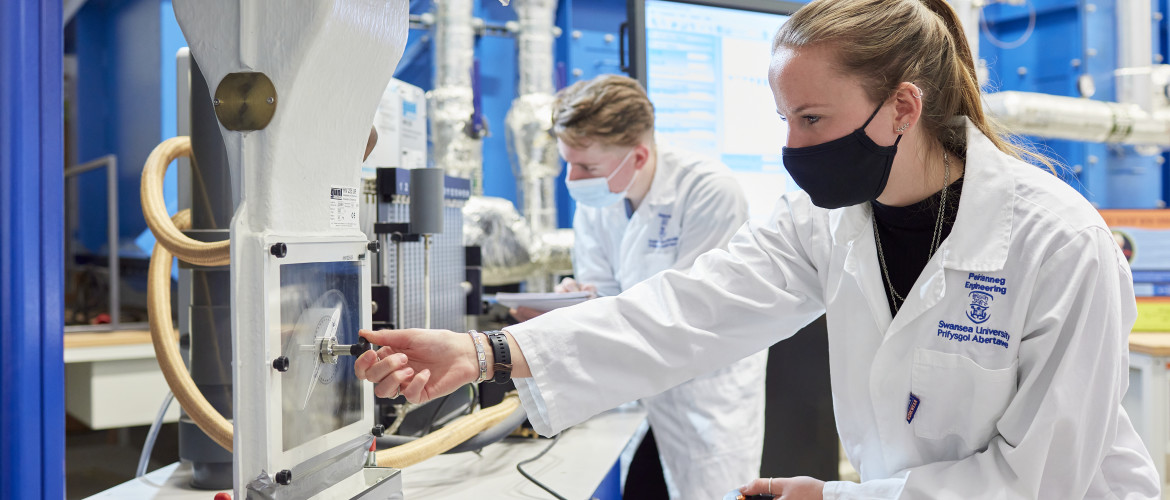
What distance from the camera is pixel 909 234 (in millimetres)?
1028

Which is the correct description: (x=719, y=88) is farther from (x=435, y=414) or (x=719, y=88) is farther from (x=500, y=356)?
(x=500, y=356)

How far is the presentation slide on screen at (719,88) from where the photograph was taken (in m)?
2.28

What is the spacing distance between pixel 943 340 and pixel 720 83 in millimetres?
1560

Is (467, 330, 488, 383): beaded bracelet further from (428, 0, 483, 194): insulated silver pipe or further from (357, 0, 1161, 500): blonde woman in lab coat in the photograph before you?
(428, 0, 483, 194): insulated silver pipe

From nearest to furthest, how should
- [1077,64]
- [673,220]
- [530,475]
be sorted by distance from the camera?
[530,475]
[673,220]
[1077,64]

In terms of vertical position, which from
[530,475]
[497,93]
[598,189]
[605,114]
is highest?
[497,93]

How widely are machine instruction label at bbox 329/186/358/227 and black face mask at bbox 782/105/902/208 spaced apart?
54 centimetres

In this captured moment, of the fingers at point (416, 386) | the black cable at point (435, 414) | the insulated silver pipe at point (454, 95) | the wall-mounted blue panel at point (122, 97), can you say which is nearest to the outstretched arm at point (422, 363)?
the fingers at point (416, 386)

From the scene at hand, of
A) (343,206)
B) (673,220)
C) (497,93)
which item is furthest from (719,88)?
(343,206)

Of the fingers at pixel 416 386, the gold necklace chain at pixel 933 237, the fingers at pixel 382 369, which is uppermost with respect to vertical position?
the gold necklace chain at pixel 933 237

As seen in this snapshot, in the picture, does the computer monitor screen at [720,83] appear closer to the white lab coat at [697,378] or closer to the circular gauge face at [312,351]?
the white lab coat at [697,378]

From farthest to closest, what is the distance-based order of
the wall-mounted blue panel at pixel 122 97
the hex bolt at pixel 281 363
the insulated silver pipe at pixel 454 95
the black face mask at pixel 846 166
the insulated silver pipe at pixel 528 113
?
the wall-mounted blue panel at pixel 122 97
the insulated silver pipe at pixel 528 113
the insulated silver pipe at pixel 454 95
the black face mask at pixel 846 166
the hex bolt at pixel 281 363

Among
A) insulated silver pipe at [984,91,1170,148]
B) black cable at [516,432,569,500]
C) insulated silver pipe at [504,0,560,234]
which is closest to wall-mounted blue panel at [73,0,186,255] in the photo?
insulated silver pipe at [504,0,560,234]

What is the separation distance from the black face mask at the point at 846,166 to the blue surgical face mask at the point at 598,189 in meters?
0.89
